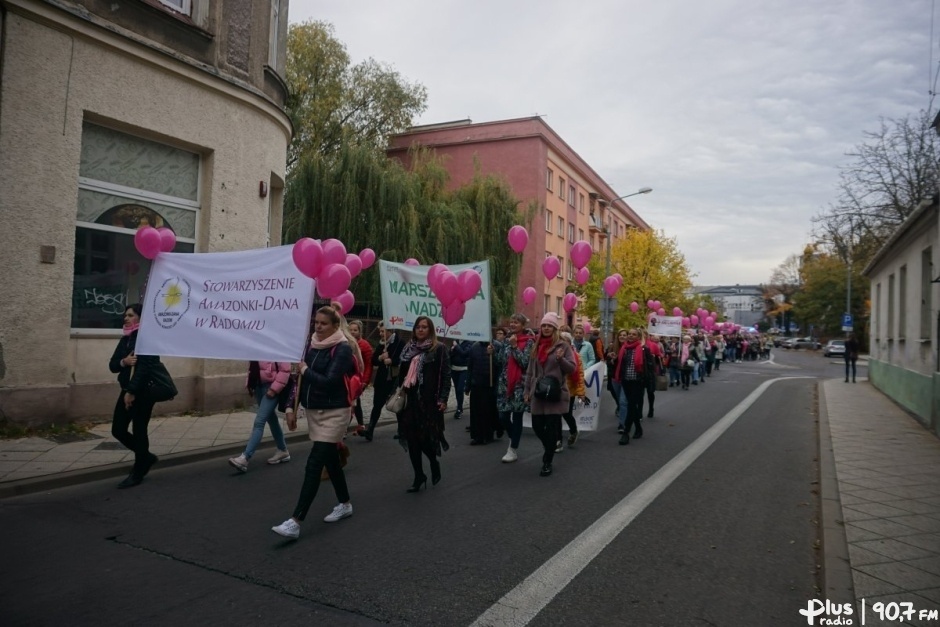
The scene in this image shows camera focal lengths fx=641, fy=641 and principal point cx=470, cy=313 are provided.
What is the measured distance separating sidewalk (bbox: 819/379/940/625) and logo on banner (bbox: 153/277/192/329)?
613 centimetres

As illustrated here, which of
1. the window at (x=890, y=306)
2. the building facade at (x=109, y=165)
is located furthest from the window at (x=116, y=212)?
the window at (x=890, y=306)

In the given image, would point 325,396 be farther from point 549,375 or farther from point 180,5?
point 180,5

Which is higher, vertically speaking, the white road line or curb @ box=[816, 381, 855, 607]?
curb @ box=[816, 381, 855, 607]

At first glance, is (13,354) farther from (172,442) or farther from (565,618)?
(565,618)

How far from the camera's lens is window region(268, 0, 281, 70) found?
1306 cm

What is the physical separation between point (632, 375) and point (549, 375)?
2.82 m

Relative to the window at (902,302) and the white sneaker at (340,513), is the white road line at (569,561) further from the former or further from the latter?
the window at (902,302)

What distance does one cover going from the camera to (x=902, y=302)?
15938 millimetres

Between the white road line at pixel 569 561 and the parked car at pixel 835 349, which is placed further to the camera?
the parked car at pixel 835 349

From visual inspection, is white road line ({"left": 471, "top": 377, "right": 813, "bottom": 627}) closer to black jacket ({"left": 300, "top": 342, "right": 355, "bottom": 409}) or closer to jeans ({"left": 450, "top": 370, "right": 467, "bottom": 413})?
black jacket ({"left": 300, "top": 342, "right": 355, "bottom": 409})

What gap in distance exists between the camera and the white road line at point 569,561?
3678mm

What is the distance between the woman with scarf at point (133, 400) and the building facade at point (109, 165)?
10.6 ft

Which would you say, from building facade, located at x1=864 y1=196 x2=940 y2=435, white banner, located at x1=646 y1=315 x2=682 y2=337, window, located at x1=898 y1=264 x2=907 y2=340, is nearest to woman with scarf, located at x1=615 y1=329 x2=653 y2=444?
building facade, located at x1=864 y1=196 x2=940 y2=435

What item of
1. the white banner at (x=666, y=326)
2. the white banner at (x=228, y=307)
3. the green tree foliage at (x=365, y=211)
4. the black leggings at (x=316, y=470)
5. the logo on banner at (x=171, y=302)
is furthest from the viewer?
the green tree foliage at (x=365, y=211)
